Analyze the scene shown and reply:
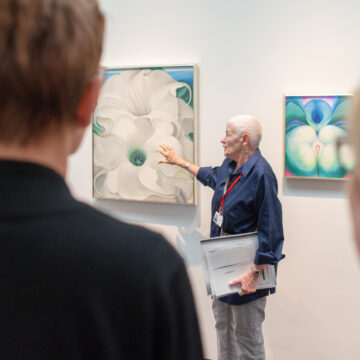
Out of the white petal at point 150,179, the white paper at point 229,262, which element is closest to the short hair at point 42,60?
the white paper at point 229,262

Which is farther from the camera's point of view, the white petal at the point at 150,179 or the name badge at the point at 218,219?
the white petal at the point at 150,179

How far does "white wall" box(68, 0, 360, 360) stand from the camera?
290cm

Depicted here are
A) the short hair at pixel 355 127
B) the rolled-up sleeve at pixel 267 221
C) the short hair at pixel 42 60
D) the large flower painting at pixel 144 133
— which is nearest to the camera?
the short hair at pixel 42 60

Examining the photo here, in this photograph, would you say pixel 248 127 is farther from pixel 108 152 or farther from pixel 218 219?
pixel 108 152

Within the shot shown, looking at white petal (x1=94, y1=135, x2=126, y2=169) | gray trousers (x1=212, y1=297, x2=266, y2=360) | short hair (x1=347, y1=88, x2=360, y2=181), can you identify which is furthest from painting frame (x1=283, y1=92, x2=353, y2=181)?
short hair (x1=347, y1=88, x2=360, y2=181)

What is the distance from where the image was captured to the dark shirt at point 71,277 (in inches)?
21.4

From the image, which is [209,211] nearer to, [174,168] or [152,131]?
[174,168]

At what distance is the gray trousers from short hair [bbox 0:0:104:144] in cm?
247

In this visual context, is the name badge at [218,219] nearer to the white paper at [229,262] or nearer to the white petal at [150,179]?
the white paper at [229,262]

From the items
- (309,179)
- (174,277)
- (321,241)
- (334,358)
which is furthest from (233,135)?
(174,277)

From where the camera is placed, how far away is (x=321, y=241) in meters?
3.02

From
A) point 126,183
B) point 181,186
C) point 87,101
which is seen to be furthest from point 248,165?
point 87,101

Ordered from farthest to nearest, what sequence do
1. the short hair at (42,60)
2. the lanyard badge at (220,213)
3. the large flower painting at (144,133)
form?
the large flower painting at (144,133) < the lanyard badge at (220,213) < the short hair at (42,60)

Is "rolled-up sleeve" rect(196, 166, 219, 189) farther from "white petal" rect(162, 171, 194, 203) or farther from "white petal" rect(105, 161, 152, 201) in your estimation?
"white petal" rect(105, 161, 152, 201)
